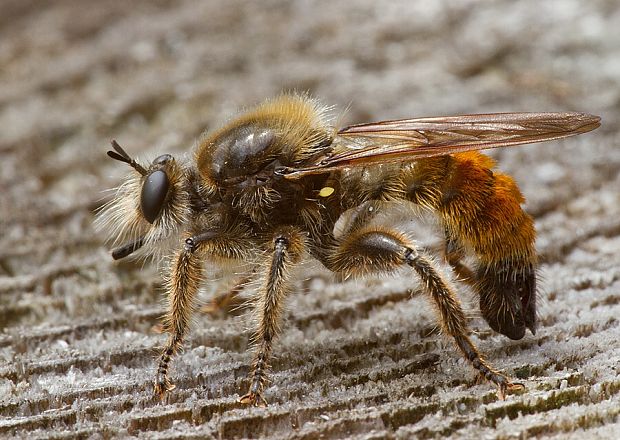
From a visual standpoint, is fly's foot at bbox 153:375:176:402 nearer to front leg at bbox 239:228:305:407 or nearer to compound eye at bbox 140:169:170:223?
front leg at bbox 239:228:305:407

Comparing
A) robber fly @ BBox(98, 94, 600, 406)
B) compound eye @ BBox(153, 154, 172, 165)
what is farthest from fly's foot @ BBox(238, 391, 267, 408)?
compound eye @ BBox(153, 154, 172, 165)

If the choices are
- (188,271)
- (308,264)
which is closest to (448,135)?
(308,264)

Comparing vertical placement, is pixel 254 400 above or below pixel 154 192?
below

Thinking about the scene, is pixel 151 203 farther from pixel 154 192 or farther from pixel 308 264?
pixel 308 264

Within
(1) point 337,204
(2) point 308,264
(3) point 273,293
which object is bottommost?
(3) point 273,293

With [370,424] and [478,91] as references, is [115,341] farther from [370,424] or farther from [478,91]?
[478,91]

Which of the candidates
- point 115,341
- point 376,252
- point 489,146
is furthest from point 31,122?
point 489,146

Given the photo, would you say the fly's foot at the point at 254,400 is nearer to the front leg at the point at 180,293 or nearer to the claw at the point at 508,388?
the front leg at the point at 180,293

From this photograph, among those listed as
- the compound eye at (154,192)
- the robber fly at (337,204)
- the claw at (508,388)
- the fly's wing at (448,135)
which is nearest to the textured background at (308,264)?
the claw at (508,388)
